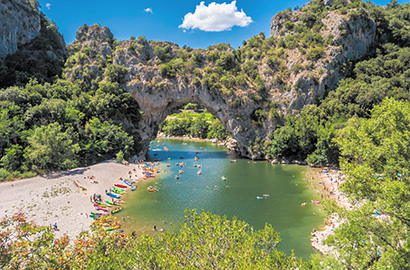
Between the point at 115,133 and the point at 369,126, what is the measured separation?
4577cm

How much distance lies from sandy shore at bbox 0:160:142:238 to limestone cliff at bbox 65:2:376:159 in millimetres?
25277

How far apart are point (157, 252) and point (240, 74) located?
190 feet

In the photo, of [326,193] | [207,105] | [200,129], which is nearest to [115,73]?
[207,105]

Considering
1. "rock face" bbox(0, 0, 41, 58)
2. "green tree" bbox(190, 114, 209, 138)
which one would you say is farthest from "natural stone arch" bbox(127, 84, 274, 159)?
"green tree" bbox(190, 114, 209, 138)

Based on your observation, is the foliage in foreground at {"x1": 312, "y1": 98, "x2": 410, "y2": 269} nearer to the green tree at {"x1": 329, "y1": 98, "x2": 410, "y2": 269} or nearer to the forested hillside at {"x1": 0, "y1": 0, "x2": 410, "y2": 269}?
the green tree at {"x1": 329, "y1": 98, "x2": 410, "y2": 269}

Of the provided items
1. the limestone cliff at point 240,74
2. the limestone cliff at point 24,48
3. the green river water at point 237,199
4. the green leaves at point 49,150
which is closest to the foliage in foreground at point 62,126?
the green leaves at point 49,150

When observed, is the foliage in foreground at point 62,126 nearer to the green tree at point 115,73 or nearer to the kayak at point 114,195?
the green tree at point 115,73

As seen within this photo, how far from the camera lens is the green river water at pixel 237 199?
80.2 ft

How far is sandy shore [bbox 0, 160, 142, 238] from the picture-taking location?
23875 mm

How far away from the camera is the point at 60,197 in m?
28.7

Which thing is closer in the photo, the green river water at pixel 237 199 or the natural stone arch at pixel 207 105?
the green river water at pixel 237 199

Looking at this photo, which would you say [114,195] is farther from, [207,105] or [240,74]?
[240,74]

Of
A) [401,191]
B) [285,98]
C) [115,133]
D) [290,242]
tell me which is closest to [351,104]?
[285,98]

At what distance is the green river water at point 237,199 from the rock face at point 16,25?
4705cm
